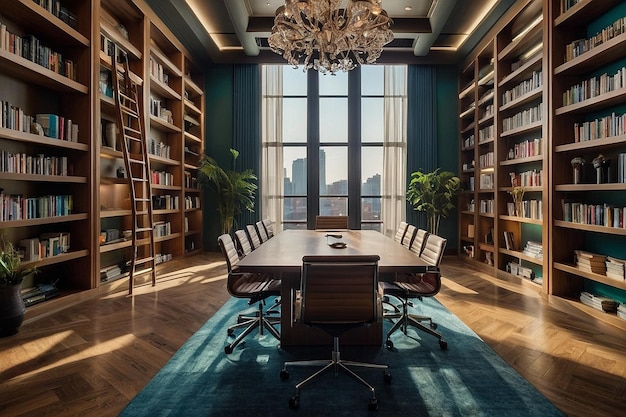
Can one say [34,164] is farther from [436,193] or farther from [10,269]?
[436,193]

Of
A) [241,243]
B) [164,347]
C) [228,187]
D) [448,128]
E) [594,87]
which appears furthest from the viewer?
[448,128]

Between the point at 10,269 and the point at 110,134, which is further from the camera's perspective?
the point at 110,134

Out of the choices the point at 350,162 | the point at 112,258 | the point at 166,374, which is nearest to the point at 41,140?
the point at 112,258

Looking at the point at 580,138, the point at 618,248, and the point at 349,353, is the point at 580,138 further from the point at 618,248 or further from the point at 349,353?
the point at 349,353

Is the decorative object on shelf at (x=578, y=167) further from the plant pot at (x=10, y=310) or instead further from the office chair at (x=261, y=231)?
the plant pot at (x=10, y=310)

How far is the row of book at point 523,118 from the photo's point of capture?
15.6 feet

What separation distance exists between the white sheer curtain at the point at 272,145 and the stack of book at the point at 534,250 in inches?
187

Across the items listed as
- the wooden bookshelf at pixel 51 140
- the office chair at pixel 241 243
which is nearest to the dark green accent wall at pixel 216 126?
the wooden bookshelf at pixel 51 140

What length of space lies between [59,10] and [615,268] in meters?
6.46

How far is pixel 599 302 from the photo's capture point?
3.60m

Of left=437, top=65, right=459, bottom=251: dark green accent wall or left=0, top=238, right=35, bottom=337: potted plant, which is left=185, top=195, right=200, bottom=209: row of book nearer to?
left=0, top=238, right=35, bottom=337: potted plant

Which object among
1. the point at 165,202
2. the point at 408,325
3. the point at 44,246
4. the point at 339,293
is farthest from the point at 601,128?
the point at 165,202

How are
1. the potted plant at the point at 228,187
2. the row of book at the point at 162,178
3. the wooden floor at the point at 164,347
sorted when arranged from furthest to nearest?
the potted plant at the point at 228,187
the row of book at the point at 162,178
the wooden floor at the point at 164,347

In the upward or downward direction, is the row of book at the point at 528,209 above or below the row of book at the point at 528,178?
below
